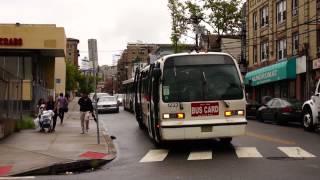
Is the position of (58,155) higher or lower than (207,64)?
lower

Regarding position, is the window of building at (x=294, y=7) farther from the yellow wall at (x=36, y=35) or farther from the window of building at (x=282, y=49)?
the yellow wall at (x=36, y=35)

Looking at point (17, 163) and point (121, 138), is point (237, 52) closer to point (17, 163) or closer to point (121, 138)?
point (121, 138)

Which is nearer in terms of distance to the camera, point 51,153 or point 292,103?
point 51,153

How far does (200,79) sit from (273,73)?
1019 inches

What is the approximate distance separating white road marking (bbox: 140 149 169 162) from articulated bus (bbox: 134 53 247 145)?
0.43 metres

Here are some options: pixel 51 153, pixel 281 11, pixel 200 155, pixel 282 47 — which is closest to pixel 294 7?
pixel 281 11

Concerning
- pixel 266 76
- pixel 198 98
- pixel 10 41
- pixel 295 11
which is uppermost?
pixel 295 11

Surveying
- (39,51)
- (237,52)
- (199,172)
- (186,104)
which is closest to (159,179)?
(199,172)

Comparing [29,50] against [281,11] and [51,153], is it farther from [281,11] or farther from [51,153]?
[51,153]

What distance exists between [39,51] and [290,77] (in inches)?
673

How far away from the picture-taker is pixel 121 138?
20750 millimetres

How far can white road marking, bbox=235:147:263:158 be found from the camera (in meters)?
13.7

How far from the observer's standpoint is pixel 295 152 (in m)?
14.4

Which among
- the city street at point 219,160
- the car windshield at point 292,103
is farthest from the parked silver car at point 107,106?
the city street at point 219,160
